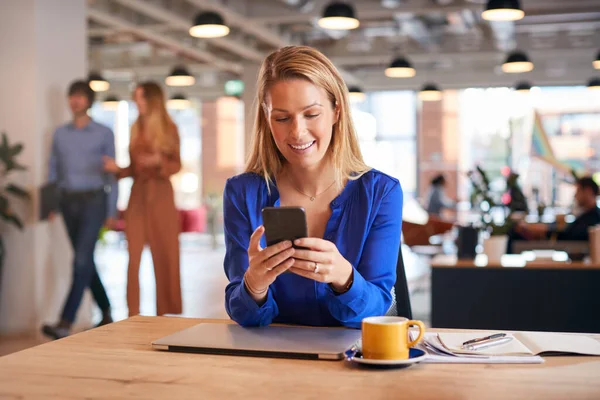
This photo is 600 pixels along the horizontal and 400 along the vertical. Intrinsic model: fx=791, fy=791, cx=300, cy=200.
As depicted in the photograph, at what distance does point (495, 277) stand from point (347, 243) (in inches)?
113

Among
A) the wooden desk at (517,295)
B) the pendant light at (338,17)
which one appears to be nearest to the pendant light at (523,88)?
the pendant light at (338,17)

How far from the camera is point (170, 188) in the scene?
5840 mm

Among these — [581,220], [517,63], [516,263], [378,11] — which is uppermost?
[378,11]

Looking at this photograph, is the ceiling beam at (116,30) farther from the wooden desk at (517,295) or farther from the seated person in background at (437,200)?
the wooden desk at (517,295)

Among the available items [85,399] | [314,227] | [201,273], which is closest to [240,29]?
[201,273]

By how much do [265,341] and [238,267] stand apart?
0.42 m

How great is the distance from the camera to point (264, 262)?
169cm

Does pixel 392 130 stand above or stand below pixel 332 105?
above

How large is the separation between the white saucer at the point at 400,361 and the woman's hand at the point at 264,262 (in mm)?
260

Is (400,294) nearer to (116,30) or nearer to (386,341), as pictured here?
(386,341)

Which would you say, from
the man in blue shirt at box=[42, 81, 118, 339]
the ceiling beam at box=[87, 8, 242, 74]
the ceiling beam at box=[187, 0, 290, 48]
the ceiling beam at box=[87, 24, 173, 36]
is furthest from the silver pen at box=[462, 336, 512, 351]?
the ceiling beam at box=[87, 24, 173, 36]

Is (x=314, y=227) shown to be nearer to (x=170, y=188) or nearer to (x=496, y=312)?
(x=496, y=312)

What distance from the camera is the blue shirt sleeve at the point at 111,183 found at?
589 centimetres

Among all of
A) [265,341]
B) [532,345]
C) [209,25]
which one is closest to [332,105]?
[265,341]
